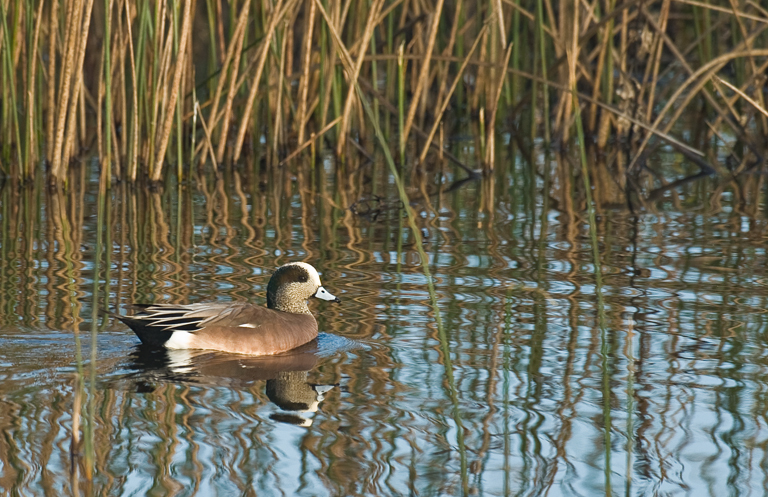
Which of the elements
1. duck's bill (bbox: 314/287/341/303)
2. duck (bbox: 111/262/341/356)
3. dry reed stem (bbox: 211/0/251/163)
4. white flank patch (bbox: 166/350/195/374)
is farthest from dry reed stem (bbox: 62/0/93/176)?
white flank patch (bbox: 166/350/195/374)

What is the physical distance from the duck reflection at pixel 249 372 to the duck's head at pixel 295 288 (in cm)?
30

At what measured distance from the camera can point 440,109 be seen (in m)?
9.34

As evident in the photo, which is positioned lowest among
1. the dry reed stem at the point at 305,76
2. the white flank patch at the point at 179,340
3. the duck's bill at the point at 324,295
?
the white flank patch at the point at 179,340

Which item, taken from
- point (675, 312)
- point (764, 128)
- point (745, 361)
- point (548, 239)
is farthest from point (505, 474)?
point (764, 128)

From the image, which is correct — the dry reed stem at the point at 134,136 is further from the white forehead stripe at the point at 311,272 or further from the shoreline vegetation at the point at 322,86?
the white forehead stripe at the point at 311,272

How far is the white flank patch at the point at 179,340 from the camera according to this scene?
15.9 feet

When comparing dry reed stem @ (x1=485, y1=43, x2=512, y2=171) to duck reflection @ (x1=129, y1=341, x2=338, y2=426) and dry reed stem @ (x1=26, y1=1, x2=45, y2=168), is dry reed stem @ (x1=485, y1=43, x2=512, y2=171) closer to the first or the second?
dry reed stem @ (x1=26, y1=1, x2=45, y2=168)

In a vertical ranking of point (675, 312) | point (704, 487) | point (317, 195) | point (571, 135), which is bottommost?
point (704, 487)

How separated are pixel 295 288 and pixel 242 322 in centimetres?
49

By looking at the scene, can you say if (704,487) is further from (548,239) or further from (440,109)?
(440,109)

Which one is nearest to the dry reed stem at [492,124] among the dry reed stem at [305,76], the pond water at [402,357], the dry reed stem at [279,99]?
the pond water at [402,357]

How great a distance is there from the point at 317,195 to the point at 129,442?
540 centimetres

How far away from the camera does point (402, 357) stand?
15.4 feet

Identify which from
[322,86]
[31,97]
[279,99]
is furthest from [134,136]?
[322,86]
